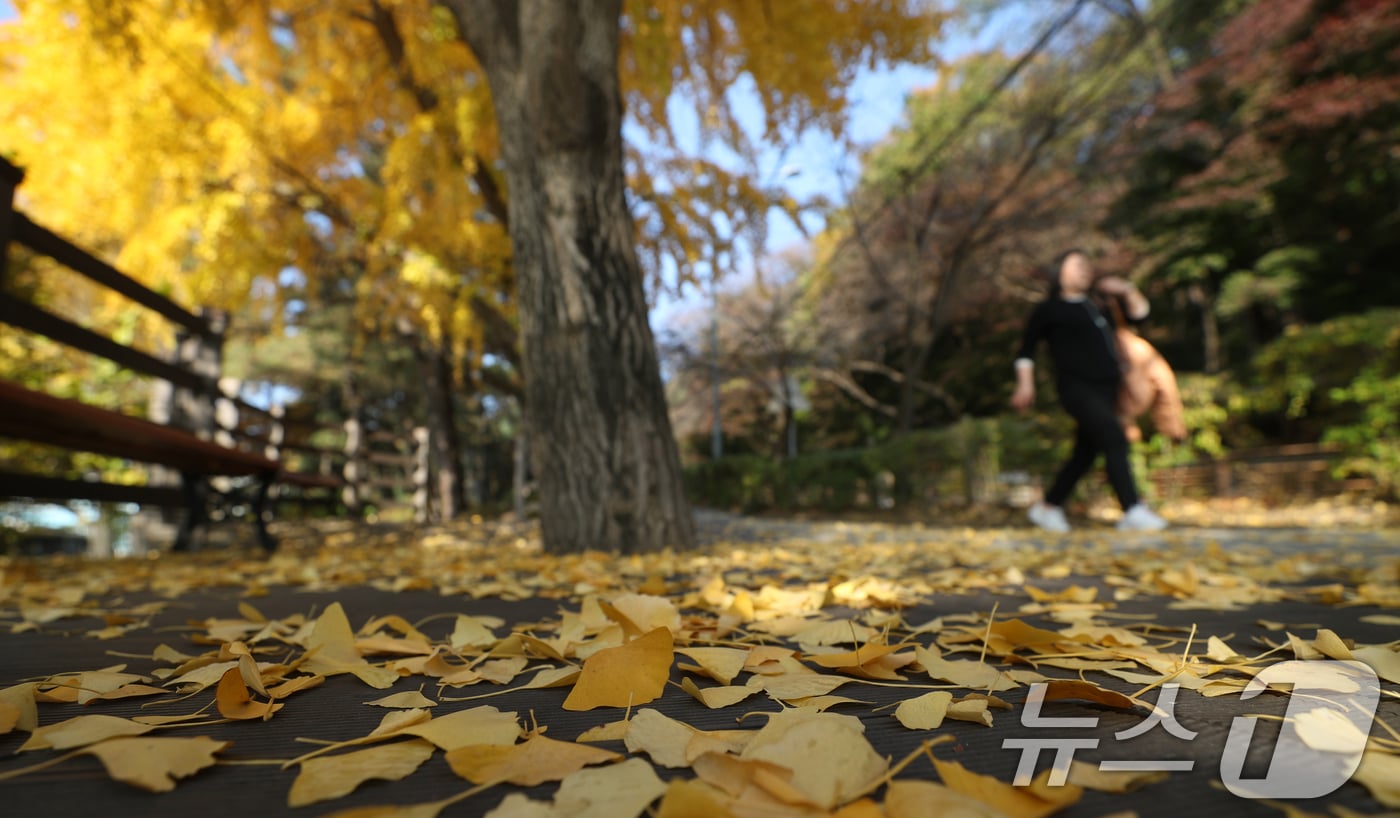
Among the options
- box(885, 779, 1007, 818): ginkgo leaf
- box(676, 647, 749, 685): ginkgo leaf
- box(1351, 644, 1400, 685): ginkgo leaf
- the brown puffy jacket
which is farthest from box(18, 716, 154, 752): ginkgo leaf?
the brown puffy jacket

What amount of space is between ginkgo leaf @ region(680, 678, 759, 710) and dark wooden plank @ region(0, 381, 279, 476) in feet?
7.82

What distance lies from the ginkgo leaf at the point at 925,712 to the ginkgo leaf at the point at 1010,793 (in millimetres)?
160

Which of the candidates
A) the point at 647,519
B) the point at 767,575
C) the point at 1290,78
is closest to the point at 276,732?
the point at 767,575

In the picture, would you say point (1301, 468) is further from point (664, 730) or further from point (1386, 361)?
point (664, 730)

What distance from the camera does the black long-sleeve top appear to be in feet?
13.9

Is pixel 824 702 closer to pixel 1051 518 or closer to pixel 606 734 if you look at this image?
pixel 606 734

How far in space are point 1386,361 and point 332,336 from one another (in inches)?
598

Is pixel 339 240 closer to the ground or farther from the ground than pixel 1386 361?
farther from the ground

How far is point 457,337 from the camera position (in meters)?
5.80

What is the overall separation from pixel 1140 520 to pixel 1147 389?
3.27 ft

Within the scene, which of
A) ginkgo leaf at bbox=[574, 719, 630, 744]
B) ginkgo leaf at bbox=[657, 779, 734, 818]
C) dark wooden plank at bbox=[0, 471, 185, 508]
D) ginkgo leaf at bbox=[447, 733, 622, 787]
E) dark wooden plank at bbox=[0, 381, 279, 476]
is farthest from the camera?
dark wooden plank at bbox=[0, 471, 185, 508]

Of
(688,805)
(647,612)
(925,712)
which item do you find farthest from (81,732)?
(925,712)

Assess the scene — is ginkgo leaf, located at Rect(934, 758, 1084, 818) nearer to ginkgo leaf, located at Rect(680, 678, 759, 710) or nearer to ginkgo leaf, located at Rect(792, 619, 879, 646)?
ginkgo leaf, located at Rect(680, 678, 759, 710)

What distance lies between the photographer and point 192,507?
375 cm
